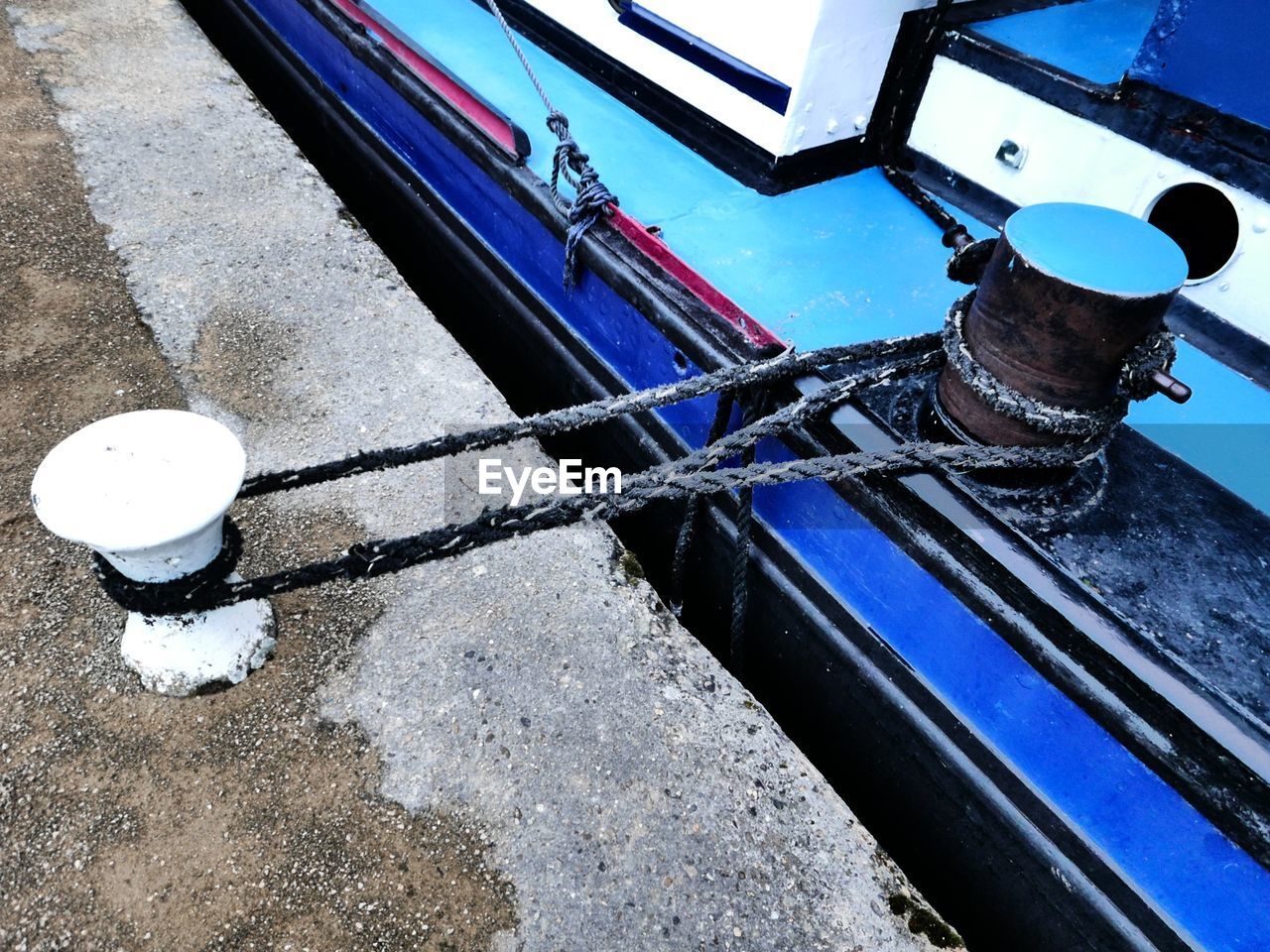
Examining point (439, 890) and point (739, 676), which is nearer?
point (439, 890)

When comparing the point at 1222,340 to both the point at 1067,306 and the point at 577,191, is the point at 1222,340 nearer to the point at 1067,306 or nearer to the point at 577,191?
the point at 1067,306

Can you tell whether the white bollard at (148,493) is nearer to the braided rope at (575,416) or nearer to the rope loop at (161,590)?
the rope loop at (161,590)

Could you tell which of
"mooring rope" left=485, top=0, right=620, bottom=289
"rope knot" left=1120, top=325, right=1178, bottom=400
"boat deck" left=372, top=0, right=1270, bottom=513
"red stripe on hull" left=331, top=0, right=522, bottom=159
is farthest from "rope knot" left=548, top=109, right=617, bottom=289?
"rope knot" left=1120, top=325, right=1178, bottom=400

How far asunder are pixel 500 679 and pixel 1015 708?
4.53 feet

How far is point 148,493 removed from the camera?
1731 millimetres

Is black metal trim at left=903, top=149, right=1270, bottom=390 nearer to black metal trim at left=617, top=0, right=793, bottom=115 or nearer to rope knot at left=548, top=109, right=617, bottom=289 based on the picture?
black metal trim at left=617, top=0, right=793, bottom=115

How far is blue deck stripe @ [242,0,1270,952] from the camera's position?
1.72m

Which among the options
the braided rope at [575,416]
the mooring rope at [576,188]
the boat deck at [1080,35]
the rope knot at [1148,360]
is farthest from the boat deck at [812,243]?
the rope knot at [1148,360]

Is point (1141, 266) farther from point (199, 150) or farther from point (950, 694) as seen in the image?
point (199, 150)

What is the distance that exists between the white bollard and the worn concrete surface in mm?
561

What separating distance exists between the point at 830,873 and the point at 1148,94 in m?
2.64

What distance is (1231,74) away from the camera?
2430 mm

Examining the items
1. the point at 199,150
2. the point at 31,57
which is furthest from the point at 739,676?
the point at 31,57

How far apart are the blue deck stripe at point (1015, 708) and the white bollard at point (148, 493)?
149cm
